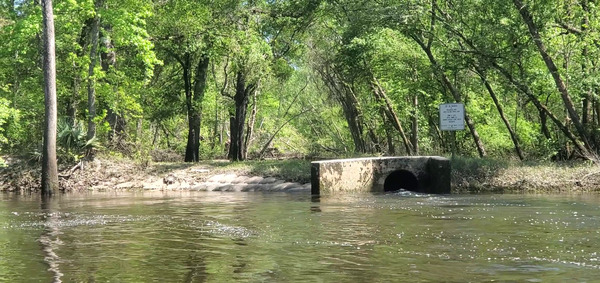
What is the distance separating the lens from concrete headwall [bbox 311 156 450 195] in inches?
815

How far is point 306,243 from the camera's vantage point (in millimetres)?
9367

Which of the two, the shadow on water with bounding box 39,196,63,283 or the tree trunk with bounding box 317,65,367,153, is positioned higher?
the tree trunk with bounding box 317,65,367,153

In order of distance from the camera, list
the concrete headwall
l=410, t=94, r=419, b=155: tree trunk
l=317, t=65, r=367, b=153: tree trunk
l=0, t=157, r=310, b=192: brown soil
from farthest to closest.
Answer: l=317, t=65, r=367, b=153: tree trunk → l=410, t=94, r=419, b=155: tree trunk → l=0, t=157, r=310, b=192: brown soil → the concrete headwall

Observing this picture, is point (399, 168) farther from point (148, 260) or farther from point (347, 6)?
point (148, 260)

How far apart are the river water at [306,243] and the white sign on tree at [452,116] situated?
6.51 meters

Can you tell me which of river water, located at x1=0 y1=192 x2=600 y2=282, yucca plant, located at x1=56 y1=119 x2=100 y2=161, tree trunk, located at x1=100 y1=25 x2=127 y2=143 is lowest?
river water, located at x1=0 y1=192 x2=600 y2=282

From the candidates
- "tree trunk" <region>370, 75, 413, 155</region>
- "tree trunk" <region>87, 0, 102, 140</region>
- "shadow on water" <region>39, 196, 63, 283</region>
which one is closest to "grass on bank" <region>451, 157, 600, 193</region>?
"tree trunk" <region>370, 75, 413, 155</region>

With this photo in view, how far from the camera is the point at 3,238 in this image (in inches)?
405

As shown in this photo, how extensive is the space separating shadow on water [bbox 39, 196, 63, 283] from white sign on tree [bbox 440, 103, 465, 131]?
41.0 feet

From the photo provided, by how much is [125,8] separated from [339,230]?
17.6 meters

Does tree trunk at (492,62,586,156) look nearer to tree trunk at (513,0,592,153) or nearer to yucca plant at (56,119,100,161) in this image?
tree trunk at (513,0,592,153)

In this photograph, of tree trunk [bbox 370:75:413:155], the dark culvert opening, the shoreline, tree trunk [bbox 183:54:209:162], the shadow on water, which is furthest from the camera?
tree trunk [bbox 370:75:413:155]

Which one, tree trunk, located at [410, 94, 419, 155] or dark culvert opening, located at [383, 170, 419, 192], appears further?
tree trunk, located at [410, 94, 419, 155]

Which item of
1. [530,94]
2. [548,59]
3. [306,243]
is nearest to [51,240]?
[306,243]
